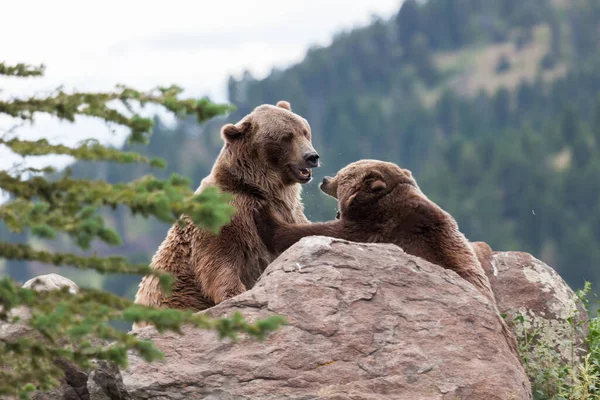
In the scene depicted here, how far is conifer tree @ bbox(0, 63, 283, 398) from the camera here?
512 cm

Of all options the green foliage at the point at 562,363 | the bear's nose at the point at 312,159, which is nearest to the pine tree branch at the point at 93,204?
the bear's nose at the point at 312,159

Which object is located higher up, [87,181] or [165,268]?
[87,181]

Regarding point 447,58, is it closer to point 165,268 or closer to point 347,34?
point 347,34

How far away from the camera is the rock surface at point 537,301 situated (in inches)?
352

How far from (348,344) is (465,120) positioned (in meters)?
155

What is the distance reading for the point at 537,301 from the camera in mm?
9406

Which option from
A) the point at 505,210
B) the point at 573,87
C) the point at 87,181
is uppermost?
the point at 87,181

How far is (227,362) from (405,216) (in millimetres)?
2208

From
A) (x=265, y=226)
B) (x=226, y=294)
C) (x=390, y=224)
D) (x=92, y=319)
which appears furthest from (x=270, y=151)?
(x=92, y=319)

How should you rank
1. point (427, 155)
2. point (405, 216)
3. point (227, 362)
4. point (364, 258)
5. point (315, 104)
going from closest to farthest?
point (227, 362), point (364, 258), point (405, 216), point (427, 155), point (315, 104)

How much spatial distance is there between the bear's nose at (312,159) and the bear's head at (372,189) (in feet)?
0.95

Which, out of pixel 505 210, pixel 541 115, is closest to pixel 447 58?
pixel 541 115

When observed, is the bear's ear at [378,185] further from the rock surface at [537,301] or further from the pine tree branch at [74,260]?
the pine tree branch at [74,260]

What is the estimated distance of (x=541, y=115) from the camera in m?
156
